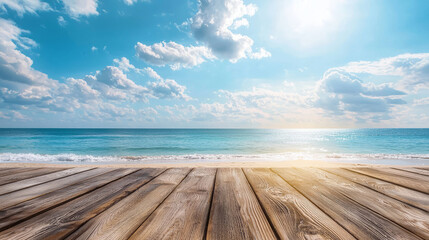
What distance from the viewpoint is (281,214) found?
0.98 m

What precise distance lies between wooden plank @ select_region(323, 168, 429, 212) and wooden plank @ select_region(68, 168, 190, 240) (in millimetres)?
1575

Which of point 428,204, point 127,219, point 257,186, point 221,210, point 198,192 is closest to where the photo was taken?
point 127,219

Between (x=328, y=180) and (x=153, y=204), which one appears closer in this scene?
(x=153, y=204)

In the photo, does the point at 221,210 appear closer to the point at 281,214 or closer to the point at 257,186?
the point at 281,214

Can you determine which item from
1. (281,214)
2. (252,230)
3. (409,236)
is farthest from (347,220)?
(252,230)

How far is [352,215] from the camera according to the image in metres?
0.99

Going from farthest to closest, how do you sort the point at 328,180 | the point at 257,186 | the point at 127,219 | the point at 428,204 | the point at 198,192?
the point at 328,180
the point at 257,186
the point at 198,192
the point at 428,204
the point at 127,219

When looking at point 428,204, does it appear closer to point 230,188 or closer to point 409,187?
point 409,187

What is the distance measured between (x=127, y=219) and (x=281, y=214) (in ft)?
2.70

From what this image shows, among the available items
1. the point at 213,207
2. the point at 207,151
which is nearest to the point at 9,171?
the point at 213,207

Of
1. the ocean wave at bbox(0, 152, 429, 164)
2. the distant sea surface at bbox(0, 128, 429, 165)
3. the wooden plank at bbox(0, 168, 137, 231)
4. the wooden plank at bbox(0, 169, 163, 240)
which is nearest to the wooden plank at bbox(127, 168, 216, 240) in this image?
the wooden plank at bbox(0, 169, 163, 240)

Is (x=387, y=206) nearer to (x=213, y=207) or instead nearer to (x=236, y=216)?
(x=236, y=216)

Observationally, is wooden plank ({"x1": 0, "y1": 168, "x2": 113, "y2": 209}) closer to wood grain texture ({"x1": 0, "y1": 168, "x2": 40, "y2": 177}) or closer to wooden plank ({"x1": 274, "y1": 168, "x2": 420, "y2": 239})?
wood grain texture ({"x1": 0, "y1": 168, "x2": 40, "y2": 177})

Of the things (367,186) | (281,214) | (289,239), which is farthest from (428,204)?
(289,239)
